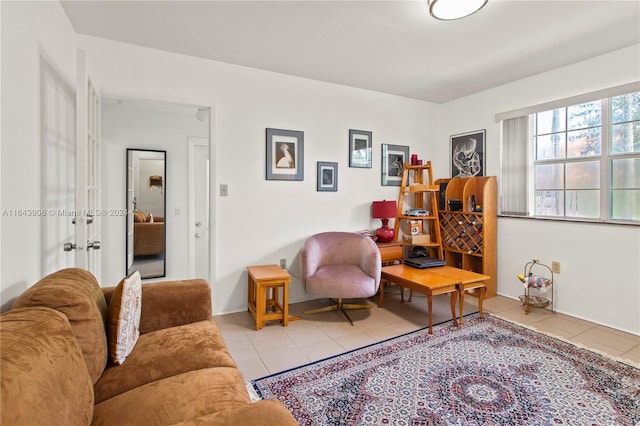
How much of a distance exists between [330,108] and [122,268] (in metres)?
3.17

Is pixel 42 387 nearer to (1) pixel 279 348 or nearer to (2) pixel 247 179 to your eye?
(1) pixel 279 348

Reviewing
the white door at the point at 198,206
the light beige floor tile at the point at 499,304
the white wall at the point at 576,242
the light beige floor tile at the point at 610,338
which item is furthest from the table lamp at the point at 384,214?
the white door at the point at 198,206

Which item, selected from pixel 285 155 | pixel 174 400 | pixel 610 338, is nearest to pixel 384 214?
pixel 285 155

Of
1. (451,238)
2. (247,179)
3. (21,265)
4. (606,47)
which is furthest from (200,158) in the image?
(606,47)

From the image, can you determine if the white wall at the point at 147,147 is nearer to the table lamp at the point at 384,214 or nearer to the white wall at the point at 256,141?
the white wall at the point at 256,141

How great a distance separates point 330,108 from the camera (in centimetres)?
369

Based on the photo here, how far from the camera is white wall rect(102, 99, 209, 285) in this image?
12.2ft

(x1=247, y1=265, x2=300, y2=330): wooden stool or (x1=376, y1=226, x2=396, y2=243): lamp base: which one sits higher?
(x1=376, y1=226, x2=396, y2=243): lamp base

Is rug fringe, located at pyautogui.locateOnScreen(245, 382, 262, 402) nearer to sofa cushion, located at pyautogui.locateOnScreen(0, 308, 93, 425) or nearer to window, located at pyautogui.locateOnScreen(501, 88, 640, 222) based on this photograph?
sofa cushion, located at pyautogui.locateOnScreen(0, 308, 93, 425)

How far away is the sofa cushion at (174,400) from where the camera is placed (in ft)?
3.59

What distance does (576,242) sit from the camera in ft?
10.2

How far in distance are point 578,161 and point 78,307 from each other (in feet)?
13.3

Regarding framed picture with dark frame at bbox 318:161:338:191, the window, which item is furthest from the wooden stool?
the window

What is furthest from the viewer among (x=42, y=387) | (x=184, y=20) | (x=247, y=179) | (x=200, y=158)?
(x=200, y=158)
